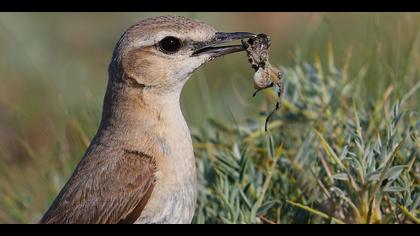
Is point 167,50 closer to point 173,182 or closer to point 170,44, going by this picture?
point 170,44

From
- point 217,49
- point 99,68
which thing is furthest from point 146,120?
point 99,68

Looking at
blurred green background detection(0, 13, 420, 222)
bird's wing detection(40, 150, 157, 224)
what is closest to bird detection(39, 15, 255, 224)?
bird's wing detection(40, 150, 157, 224)

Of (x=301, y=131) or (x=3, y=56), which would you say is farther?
→ (x=3, y=56)

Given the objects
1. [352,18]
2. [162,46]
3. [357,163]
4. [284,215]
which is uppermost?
[352,18]

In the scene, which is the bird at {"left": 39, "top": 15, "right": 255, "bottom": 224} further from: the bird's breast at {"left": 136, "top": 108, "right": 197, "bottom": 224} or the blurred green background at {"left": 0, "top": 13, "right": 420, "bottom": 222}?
the blurred green background at {"left": 0, "top": 13, "right": 420, "bottom": 222}

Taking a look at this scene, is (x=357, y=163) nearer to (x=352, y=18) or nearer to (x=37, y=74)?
(x=352, y=18)

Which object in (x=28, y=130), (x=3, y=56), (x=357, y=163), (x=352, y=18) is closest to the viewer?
(x=357, y=163)
